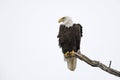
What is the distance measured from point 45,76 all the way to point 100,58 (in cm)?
39

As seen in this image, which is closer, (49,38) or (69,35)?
(69,35)

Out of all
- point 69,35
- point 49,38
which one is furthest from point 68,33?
point 49,38

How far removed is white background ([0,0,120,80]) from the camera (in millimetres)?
1918

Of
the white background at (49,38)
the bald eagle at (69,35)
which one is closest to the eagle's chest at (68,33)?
the bald eagle at (69,35)

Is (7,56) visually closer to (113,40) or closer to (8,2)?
(8,2)

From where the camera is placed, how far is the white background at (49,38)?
1918 mm

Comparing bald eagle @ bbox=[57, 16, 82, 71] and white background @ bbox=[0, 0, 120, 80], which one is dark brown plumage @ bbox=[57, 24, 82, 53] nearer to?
bald eagle @ bbox=[57, 16, 82, 71]

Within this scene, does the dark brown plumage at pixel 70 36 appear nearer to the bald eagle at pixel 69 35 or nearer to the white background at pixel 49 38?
the bald eagle at pixel 69 35

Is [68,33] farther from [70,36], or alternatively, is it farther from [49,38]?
[49,38]

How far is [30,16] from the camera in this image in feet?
7.30

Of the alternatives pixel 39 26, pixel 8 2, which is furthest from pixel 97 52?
pixel 8 2

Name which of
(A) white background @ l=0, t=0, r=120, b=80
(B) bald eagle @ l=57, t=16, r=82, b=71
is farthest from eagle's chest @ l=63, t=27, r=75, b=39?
(A) white background @ l=0, t=0, r=120, b=80

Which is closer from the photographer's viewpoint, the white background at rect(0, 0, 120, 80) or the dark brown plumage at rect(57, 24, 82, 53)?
the dark brown plumage at rect(57, 24, 82, 53)

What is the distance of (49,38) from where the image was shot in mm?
1998
